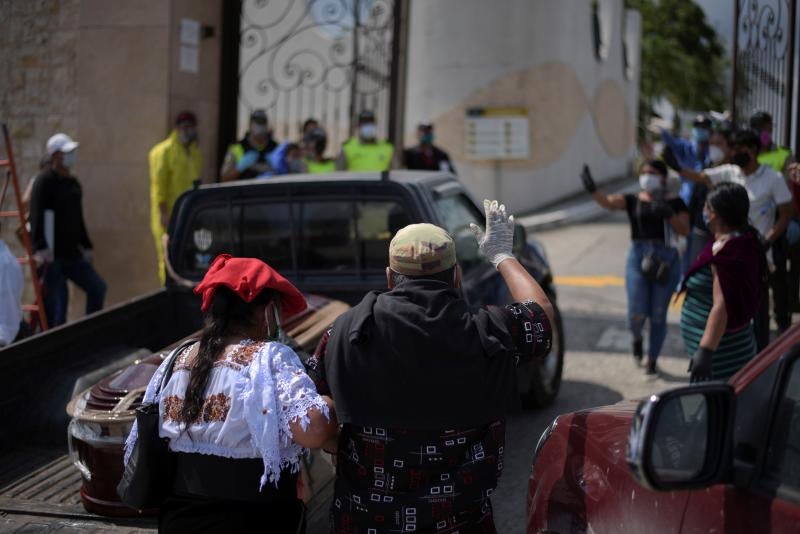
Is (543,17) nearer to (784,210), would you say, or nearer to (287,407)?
(784,210)

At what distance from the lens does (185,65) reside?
31.2ft

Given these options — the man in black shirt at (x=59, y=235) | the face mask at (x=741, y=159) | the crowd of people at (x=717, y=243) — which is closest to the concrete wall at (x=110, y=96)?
the man in black shirt at (x=59, y=235)

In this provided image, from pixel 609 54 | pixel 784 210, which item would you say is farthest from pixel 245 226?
pixel 609 54

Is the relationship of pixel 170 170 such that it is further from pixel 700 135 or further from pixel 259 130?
pixel 700 135

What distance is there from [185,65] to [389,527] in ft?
25.2

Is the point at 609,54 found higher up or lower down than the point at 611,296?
higher up

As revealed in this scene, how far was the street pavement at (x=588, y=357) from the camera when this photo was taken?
17.7 ft

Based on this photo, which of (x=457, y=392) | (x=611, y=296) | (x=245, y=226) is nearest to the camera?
(x=457, y=392)

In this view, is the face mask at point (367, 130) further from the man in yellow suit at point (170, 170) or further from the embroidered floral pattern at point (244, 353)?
the embroidered floral pattern at point (244, 353)

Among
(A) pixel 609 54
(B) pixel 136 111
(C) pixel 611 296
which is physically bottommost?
(C) pixel 611 296

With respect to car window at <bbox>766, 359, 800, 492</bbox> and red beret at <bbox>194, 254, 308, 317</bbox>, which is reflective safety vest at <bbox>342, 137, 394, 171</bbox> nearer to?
red beret at <bbox>194, 254, 308, 317</bbox>

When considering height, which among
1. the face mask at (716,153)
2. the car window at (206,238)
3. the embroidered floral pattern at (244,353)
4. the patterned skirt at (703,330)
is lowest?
the patterned skirt at (703,330)

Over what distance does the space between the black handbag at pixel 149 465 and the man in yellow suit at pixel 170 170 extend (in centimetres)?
602

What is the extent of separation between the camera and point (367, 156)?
972 cm
